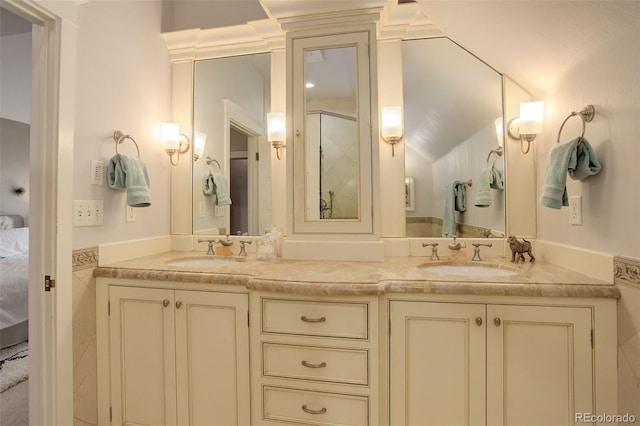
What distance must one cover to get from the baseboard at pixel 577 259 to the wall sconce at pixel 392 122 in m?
0.96

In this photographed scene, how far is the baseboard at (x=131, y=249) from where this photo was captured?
1.56 metres

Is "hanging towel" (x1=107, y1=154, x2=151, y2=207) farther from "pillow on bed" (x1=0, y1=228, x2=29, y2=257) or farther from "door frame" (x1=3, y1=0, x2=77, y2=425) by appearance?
"pillow on bed" (x1=0, y1=228, x2=29, y2=257)

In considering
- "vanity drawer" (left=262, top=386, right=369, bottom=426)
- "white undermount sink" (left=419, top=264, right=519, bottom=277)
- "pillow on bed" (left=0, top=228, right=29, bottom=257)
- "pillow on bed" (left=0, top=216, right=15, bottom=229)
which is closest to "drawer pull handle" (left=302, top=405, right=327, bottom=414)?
"vanity drawer" (left=262, top=386, right=369, bottom=426)

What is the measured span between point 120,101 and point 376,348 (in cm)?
179

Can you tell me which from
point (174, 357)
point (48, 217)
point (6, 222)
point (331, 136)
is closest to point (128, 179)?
point (48, 217)

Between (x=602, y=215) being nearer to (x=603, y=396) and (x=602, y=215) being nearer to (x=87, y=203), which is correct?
(x=603, y=396)

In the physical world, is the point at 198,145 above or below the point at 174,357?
above

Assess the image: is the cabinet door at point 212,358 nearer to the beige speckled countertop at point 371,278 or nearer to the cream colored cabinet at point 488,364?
the beige speckled countertop at point 371,278

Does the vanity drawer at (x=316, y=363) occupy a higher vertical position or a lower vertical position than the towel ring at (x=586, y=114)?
lower

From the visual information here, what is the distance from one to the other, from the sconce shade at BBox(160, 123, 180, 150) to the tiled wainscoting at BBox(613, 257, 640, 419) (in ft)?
7.46

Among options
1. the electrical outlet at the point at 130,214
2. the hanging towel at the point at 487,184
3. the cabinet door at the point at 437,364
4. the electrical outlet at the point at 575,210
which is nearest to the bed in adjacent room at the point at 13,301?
the electrical outlet at the point at 130,214

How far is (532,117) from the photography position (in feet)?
5.21

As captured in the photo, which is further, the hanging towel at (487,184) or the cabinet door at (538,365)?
the hanging towel at (487,184)

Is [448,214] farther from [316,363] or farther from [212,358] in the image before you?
[212,358]
